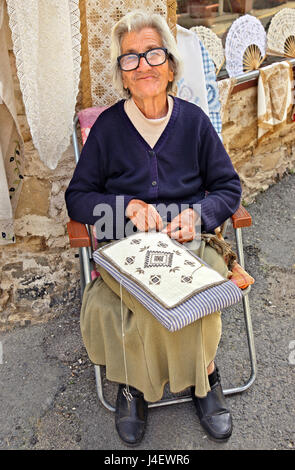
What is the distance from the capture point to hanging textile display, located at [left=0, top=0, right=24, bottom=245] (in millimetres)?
2502

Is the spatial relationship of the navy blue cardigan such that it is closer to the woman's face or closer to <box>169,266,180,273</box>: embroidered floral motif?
the woman's face

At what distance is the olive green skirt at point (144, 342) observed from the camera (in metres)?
2.27

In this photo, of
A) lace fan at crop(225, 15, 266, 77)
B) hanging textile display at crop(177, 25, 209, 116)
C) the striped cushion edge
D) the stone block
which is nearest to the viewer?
the striped cushion edge

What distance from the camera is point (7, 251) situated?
10.3 ft

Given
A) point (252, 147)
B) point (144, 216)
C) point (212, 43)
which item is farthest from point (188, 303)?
point (252, 147)

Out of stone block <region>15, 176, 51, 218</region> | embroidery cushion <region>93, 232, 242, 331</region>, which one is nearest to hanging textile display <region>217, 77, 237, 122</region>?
stone block <region>15, 176, 51, 218</region>

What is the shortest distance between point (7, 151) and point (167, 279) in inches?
46.2

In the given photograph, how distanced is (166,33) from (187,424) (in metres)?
1.97

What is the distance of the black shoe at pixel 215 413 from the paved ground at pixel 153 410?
0.05m

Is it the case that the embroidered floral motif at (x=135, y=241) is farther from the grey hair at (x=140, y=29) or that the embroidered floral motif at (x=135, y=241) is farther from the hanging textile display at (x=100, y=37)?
the hanging textile display at (x=100, y=37)

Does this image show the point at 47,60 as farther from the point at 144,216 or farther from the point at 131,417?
the point at 131,417

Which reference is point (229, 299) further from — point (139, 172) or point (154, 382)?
point (139, 172)

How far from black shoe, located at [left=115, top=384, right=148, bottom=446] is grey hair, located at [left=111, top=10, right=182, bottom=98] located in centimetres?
165

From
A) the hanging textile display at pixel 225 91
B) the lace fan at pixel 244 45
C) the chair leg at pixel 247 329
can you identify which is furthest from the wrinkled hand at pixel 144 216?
the lace fan at pixel 244 45
